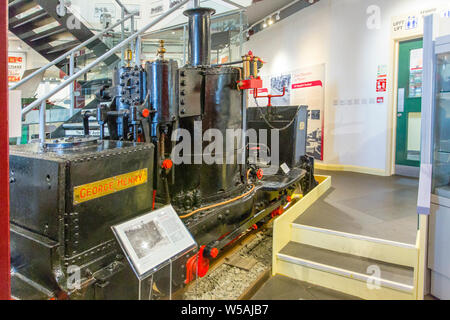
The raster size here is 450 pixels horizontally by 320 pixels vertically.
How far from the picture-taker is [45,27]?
19.8ft

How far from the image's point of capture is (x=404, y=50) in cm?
549

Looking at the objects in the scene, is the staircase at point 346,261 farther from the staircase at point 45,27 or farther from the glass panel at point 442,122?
the staircase at point 45,27

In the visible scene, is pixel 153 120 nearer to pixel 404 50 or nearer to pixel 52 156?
pixel 52 156

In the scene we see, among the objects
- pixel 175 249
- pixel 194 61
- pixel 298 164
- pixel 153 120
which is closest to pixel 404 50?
pixel 298 164

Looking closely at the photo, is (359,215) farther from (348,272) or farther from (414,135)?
(414,135)

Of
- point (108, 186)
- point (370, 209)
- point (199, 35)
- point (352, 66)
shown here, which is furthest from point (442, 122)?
point (352, 66)

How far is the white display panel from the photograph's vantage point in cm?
161

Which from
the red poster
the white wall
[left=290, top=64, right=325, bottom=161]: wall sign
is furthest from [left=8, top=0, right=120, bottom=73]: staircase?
the red poster

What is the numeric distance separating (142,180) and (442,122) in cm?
220

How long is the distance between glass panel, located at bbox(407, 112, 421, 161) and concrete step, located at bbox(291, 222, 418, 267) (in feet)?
11.4

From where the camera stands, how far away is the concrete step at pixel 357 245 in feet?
8.39

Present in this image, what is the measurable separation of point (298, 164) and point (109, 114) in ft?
9.88

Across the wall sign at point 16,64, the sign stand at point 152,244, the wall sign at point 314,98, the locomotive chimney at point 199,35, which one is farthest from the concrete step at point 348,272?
the wall sign at point 16,64

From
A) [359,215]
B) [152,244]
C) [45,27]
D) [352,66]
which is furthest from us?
[352,66]
